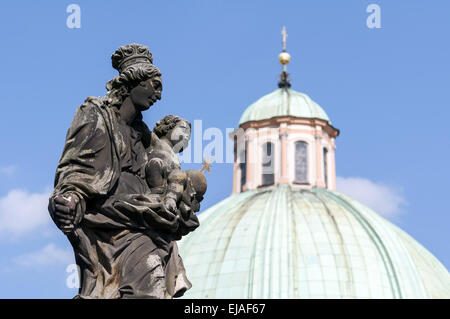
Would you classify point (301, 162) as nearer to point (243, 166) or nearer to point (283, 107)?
point (243, 166)

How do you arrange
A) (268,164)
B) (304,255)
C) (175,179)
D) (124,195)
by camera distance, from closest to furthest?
(124,195)
(175,179)
(304,255)
(268,164)

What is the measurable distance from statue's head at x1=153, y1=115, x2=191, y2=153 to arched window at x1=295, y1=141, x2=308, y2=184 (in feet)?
209

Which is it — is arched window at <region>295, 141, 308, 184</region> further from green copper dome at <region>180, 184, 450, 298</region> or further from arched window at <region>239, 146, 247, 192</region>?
green copper dome at <region>180, 184, 450, 298</region>

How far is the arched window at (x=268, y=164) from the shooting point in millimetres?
76125

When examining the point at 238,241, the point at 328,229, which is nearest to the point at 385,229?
the point at 328,229

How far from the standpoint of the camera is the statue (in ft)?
35.4

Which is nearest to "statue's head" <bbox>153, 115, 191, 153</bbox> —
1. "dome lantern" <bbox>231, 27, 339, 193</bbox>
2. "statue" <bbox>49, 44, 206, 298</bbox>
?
"statue" <bbox>49, 44, 206, 298</bbox>

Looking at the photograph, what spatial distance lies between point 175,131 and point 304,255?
2133 inches

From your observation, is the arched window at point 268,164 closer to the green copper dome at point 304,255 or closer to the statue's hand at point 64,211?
the green copper dome at point 304,255

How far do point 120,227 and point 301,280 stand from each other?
5378 cm

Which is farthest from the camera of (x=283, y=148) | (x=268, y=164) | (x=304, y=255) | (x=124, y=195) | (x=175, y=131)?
(x=268, y=164)

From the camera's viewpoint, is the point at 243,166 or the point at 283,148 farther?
the point at 243,166

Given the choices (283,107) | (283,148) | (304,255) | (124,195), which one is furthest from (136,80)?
(283,107)

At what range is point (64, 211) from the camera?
34.6 ft
